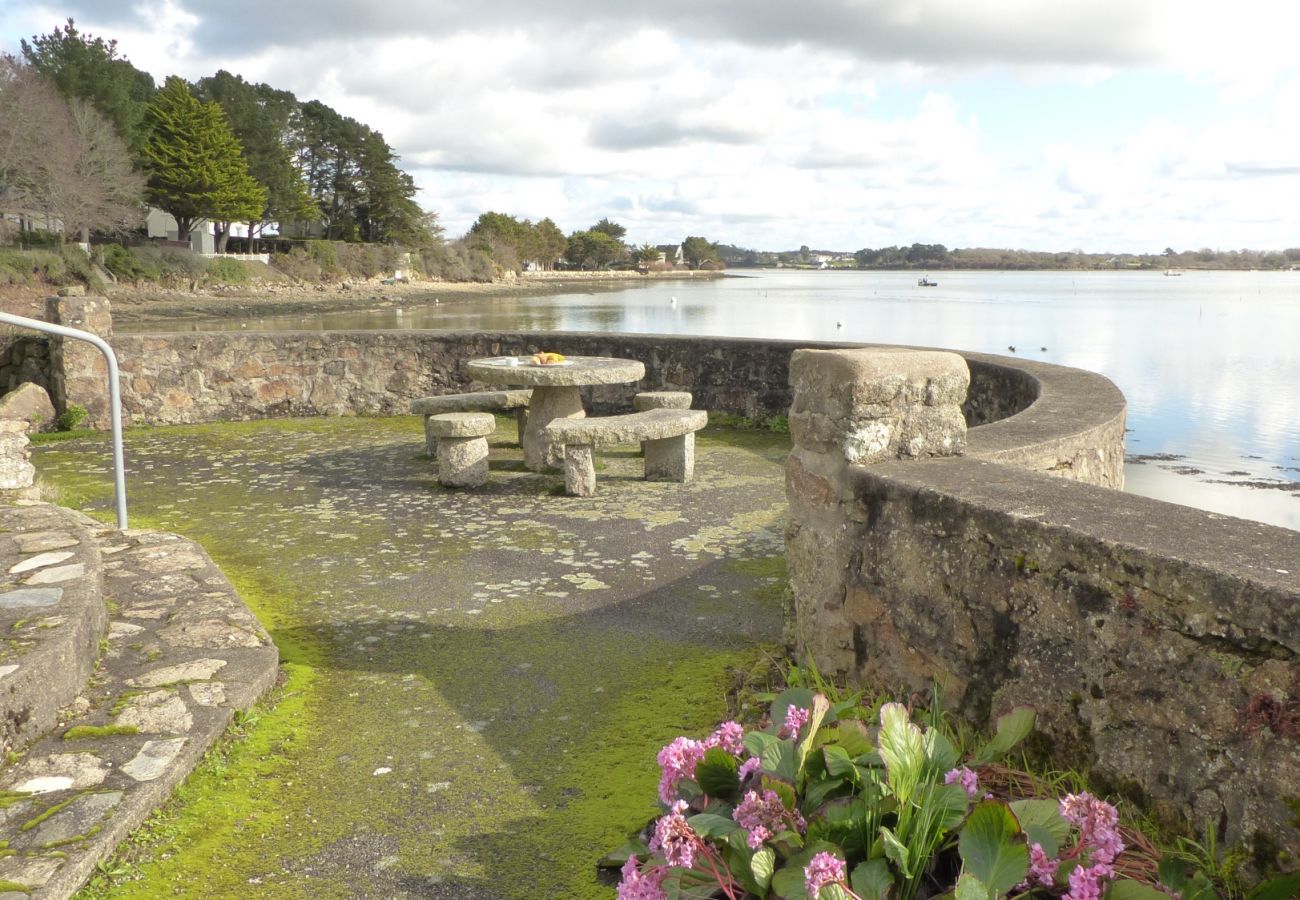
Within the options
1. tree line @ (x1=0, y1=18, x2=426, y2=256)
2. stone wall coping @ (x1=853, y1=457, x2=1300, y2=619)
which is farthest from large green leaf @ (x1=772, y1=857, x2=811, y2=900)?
tree line @ (x1=0, y1=18, x2=426, y2=256)

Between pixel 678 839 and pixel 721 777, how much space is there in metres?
0.24

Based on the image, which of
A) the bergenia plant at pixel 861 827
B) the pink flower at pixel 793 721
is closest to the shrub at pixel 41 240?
the pink flower at pixel 793 721

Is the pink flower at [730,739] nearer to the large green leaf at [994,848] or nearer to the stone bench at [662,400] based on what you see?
the large green leaf at [994,848]

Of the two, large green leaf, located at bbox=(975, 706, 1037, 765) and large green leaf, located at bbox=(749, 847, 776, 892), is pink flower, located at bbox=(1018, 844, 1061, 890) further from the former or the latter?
large green leaf, located at bbox=(749, 847, 776, 892)

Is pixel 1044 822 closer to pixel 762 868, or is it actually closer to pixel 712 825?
pixel 762 868

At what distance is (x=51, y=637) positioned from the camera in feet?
9.51

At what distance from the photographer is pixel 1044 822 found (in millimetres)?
1884

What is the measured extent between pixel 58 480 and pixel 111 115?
50307 millimetres

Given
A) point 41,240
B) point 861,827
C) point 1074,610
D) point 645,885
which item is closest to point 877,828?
point 861,827

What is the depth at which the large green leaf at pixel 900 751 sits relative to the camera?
6.37 ft

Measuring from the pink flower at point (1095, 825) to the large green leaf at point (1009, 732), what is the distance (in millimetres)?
220

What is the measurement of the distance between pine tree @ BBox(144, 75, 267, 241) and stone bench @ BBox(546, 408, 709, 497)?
50.4 metres

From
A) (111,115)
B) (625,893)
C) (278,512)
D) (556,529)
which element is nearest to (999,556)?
(625,893)

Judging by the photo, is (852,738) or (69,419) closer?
(852,738)
